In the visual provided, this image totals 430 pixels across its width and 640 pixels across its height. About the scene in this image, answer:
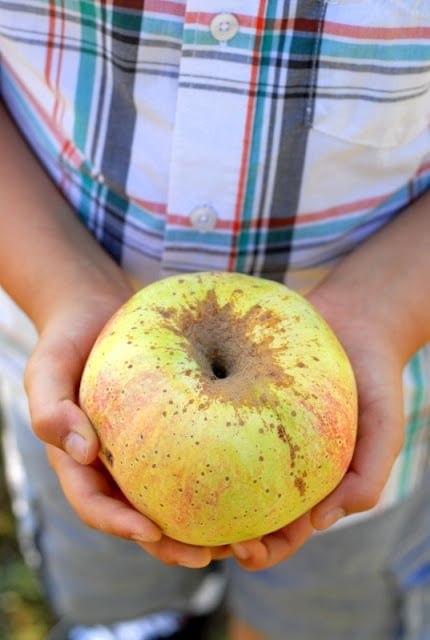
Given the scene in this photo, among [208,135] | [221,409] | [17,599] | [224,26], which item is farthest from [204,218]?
[17,599]

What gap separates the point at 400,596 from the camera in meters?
1.66

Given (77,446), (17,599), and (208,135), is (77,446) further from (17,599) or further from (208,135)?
(17,599)

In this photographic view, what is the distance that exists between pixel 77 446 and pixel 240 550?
23 centimetres

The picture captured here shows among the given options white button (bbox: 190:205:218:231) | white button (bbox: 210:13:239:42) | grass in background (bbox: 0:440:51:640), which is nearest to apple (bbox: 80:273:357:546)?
white button (bbox: 190:205:218:231)

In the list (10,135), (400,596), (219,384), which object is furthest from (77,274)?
(400,596)

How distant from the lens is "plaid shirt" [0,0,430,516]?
91 cm

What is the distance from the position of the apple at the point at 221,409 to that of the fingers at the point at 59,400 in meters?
0.02

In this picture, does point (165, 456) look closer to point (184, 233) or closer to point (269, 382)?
point (269, 382)

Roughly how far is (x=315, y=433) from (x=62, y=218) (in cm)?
53

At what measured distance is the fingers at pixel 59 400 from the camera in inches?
32.2

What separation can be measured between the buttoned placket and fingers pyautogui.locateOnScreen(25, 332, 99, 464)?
0.23 m

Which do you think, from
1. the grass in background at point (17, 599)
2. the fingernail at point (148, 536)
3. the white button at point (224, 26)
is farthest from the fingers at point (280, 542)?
the grass in background at point (17, 599)

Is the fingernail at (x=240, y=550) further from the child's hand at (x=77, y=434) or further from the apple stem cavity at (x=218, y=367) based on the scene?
the apple stem cavity at (x=218, y=367)

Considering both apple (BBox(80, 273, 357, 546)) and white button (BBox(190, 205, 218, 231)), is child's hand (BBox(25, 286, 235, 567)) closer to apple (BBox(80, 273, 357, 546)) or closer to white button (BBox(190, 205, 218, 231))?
apple (BBox(80, 273, 357, 546))
